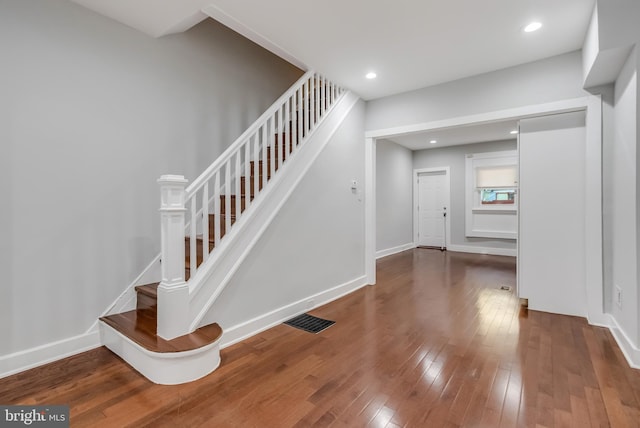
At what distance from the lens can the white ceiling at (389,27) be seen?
7.70 feet

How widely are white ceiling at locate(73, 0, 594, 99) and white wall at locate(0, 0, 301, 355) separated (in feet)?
1.10

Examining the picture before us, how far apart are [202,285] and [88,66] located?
2018 mm

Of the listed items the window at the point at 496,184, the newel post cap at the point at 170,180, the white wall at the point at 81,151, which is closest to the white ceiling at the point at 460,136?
the window at the point at 496,184

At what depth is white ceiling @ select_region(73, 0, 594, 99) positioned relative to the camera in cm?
235

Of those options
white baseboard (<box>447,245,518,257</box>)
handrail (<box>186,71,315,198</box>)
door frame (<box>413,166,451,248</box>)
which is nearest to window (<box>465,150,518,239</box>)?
white baseboard (<box>447,245,518,257</box>)

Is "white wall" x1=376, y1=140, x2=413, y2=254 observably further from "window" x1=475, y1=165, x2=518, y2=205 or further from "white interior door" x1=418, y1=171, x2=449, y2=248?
"window" x1=475, y1=165, x2=518, y2=205

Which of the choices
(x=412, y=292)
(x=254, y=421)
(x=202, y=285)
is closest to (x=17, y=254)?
(x=202, y=285)

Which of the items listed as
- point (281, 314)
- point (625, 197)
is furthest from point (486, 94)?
point (281, 314)

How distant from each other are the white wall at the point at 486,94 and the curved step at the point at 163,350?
341 centimetres

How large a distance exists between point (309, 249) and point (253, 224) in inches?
34.6

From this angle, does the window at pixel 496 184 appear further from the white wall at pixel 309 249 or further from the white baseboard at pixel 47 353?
the white baseboard at pixel 47 353

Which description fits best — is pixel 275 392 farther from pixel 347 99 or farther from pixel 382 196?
pixel 382 196

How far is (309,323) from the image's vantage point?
9.74 ft

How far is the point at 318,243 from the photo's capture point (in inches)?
139
